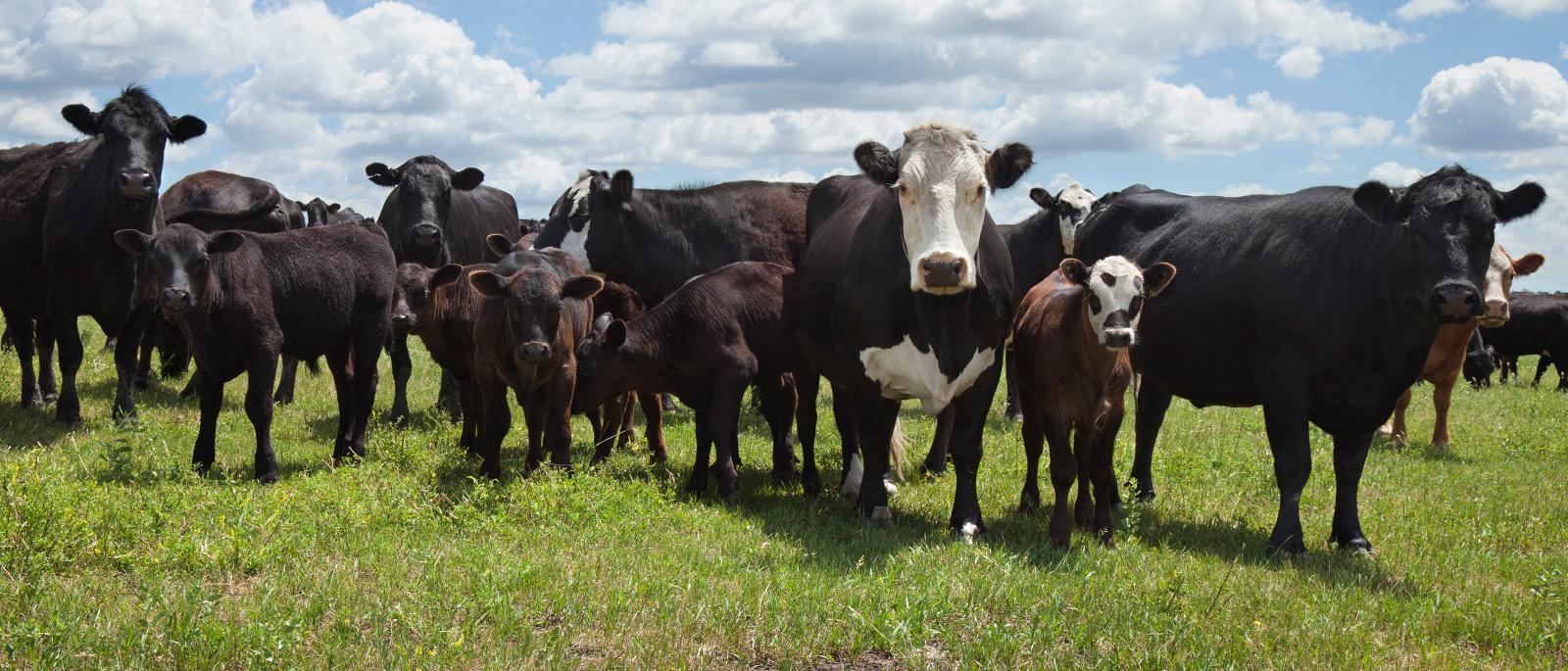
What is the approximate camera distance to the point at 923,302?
7.45 m

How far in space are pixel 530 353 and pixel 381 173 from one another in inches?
276

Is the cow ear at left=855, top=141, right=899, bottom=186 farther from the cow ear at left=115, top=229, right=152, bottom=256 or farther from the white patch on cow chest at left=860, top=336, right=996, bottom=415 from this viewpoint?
the cow ear at left=115, top=229, right=152, bottom=256

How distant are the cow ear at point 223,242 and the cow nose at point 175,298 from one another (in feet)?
1.72

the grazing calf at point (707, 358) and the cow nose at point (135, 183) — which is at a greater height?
the cow nose at point (135, 183)

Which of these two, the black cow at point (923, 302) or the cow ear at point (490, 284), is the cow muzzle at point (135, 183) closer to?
the cow ear at point (490, 284)

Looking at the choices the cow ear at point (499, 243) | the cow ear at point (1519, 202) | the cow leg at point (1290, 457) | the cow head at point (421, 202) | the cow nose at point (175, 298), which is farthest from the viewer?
the cow head at point (421, 202)

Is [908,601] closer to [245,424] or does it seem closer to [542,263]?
[542,263]

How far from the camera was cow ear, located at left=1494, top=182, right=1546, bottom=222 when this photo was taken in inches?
284

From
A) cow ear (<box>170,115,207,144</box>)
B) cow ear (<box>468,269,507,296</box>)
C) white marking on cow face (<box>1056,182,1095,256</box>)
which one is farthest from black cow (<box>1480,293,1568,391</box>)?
cow ear (<box>170,115,207,144</box>)

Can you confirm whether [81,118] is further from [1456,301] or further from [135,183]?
[1456,301]

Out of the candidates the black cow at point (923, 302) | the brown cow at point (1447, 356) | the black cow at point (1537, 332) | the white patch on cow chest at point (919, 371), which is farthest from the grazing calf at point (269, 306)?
the black cow at point (1537, 332)

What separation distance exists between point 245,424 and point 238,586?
19.4 feet

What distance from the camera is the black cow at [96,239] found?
1073cm

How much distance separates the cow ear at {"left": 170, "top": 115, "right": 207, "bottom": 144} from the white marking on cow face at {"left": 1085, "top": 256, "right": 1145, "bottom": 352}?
8147mm
